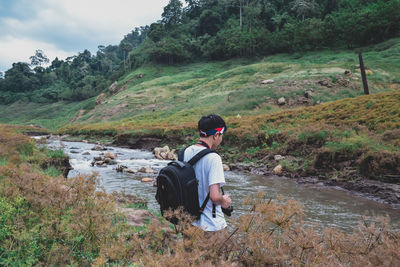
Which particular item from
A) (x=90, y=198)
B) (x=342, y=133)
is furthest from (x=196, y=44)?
(x=90, y=198)

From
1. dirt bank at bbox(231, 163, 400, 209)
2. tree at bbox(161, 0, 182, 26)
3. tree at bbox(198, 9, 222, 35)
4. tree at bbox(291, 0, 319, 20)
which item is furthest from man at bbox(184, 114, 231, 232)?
tree at bbox(161, 0, 182, 26)

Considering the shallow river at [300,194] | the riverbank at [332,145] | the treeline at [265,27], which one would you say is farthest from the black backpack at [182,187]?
the treeline at [265,27]

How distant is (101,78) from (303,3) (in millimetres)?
83299

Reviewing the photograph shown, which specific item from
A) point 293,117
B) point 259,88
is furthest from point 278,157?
point 259,88

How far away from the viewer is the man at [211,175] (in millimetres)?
2797

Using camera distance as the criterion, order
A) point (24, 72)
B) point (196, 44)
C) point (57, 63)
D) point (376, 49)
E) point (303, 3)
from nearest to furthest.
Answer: point (376, 49), point (303, 3), point (196, 44), point (24, 72), point (57, 63)

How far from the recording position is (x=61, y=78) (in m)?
138

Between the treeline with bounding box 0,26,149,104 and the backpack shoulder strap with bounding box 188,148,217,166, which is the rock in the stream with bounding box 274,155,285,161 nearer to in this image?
the backpack shoulder strap with bounding box 188,148,217,166

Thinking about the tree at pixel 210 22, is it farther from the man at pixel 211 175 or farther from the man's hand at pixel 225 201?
the man's hand at pixel 225 201

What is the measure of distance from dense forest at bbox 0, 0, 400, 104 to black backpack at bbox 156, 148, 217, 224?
74817mm

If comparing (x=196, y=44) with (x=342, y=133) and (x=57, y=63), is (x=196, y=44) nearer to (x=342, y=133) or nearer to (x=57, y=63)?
→ (x=342, y=133)

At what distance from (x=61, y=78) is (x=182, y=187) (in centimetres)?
15667

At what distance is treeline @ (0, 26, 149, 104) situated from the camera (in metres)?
108

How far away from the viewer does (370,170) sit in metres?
10.9
